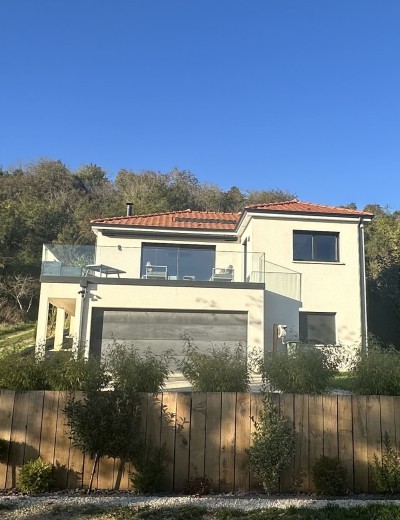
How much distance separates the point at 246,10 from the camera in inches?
527

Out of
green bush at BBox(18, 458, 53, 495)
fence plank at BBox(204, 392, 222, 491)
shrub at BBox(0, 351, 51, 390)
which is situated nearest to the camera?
green bush at BBox(18, 458, 53, 495)

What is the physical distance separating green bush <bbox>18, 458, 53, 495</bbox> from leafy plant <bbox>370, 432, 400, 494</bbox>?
4062 mm

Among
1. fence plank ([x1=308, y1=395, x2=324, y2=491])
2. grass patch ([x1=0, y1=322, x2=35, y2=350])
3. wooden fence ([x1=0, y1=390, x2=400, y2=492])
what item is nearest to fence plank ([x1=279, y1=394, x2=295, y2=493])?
wooden fence ([x1=0, y1=390, x2=400, y2=492])

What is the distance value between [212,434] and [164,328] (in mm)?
9816

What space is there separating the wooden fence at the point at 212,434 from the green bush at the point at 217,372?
0.39 m

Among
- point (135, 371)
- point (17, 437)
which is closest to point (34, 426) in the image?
point (17, 437)

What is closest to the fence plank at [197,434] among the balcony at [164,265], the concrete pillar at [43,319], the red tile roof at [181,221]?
the balcony at [164,265]

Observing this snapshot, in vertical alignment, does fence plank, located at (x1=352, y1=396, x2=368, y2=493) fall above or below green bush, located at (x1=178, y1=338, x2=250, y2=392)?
below

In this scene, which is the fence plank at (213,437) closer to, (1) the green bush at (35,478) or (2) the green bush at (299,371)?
(2) the green bush at (299,371)

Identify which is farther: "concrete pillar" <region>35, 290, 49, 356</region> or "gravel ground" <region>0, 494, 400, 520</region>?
"concrete pillar" <region>35, 290, 49, 356</region>

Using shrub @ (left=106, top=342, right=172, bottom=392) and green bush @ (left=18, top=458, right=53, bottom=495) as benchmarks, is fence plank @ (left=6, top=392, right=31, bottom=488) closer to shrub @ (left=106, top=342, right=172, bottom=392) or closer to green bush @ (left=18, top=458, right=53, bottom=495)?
green bush @ (left=18, top=458, right=53, bottom=495)

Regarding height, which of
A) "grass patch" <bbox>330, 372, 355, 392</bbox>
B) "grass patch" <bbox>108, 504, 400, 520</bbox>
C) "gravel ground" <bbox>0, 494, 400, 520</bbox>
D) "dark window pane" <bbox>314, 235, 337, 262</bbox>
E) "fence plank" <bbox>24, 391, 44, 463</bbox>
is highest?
"dark window pane" <bbox>314, 235, 337, 262</bbox>

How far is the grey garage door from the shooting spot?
1617cm

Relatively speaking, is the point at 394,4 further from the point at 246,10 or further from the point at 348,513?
the point at 348,513
